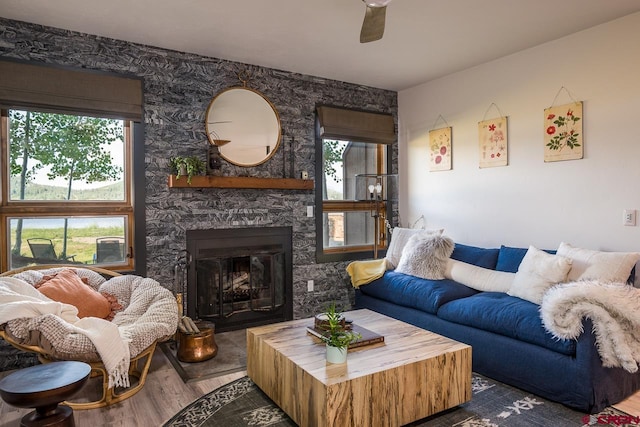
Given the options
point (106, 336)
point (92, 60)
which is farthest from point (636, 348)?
point (92, 60)

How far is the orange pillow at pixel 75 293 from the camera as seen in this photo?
2848 mm

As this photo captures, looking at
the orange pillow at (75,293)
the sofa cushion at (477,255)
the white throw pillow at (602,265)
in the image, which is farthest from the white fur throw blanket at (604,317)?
the orange pillow at (75,293)

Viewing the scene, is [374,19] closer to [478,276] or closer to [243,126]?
[243,126]

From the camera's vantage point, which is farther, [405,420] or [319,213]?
[319,213]

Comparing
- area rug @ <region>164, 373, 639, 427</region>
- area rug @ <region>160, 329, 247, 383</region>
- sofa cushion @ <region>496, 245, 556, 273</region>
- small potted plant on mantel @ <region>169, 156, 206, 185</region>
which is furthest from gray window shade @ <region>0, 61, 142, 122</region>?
sofa cushion @ <region>496, 245, 556, 273</region>

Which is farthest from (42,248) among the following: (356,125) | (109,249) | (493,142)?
(493,142)

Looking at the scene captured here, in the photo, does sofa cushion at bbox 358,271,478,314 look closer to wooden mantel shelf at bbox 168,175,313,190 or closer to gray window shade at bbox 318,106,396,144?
wooden mantel shelf at bbox 168,175,313,190

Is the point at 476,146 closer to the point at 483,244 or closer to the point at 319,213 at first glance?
the point at 483,244

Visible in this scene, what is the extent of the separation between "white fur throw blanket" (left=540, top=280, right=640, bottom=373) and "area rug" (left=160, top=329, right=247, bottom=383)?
85.0 inches

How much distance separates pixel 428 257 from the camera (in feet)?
12.8

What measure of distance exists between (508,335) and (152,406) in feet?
7.63

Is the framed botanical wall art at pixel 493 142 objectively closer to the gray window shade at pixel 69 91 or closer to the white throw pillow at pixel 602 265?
the white throw pillow at pixel 602 265

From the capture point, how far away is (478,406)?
2.55m

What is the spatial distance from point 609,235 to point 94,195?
4.11 metres
